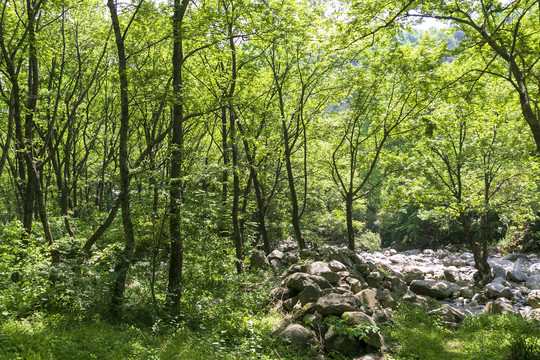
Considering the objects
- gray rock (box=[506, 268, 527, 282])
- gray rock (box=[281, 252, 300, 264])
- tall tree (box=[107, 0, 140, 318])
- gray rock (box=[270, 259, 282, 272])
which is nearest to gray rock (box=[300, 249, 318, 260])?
gray rock (box=[281, 252, 300, 264])

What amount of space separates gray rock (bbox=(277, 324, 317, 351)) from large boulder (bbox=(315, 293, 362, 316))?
650 mm

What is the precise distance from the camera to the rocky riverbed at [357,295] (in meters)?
6.19

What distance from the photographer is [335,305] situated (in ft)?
22.1

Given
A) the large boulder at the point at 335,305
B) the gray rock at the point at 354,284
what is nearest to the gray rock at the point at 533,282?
the gray rock at the point at 354,284

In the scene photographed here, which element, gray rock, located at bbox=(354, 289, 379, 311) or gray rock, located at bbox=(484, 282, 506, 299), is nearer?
gray rock, located at bbox=(354, 289, 379, 311)

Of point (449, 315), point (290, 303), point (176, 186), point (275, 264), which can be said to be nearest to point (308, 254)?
point (275, 264)

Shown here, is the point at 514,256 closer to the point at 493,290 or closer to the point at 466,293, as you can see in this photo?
the point at 493,290

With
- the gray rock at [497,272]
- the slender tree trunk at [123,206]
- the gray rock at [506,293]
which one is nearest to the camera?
the slender tree trunk at [123,206]

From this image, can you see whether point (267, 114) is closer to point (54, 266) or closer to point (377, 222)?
point (54, 266)

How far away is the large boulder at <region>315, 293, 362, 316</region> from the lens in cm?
671

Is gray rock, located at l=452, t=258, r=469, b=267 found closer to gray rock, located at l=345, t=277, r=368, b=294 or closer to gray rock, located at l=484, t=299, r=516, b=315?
gray rock, located at l=484, t=299, r=516, b=315

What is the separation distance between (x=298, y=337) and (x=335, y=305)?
42.6 inches

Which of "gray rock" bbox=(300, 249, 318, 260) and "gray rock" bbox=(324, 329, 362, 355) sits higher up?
"gray rock" bbox=(300, 249, 318, 260)

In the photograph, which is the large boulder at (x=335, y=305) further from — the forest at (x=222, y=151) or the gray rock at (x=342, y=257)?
the gray rock at (x=342, y=257)
